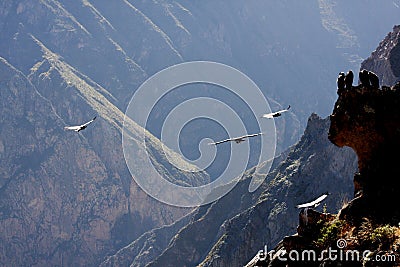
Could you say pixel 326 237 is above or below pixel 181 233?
above

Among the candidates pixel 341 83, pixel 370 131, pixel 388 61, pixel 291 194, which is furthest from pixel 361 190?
pixel 291 194

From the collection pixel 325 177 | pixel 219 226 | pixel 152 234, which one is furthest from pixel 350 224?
pixel 152 234

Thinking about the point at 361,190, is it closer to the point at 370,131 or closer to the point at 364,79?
the point at 370,131

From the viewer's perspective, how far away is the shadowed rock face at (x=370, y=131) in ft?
67.1

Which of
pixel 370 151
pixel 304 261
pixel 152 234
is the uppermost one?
pixel 370 151

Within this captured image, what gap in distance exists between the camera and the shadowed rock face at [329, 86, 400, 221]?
20.5m

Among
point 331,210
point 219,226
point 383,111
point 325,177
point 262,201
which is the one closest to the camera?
point 383,111

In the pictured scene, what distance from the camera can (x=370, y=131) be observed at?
20828 mm

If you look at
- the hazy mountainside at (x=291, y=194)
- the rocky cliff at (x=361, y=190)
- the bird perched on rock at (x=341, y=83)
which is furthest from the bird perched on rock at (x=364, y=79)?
the hazy mountainside at (x=291, y=194)

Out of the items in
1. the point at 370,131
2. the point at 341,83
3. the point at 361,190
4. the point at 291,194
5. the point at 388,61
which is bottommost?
the point at 291,194

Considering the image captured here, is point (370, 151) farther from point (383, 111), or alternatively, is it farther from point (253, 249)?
point (253, 249)

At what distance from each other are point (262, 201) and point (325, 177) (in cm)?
1136

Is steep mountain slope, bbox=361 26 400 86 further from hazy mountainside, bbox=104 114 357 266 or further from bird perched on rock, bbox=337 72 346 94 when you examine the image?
bird perched on rock, bbox=337 72 346 94

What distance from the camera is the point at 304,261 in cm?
1955
